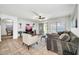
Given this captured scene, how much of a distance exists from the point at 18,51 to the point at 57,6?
4.20 feet

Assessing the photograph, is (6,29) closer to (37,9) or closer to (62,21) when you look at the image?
(37,9)

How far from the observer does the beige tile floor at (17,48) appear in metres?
1.95

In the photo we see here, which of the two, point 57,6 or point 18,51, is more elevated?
point 57,6

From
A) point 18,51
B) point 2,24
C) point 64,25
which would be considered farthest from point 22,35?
point 64,25

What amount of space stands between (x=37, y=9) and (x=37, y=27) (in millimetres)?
388

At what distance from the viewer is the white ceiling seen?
1.92 m

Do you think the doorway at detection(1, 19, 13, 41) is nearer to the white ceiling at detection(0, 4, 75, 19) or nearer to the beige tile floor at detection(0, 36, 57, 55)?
the beige tile floor at detection(0, 36, 57, 55)

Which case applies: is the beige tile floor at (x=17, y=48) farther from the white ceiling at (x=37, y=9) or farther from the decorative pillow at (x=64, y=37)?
the white ceiling at (x=37, y=9)

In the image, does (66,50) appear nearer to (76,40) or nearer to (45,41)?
(76,40)

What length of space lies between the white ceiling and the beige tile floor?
22.1 inches

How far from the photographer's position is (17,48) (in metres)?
1.96

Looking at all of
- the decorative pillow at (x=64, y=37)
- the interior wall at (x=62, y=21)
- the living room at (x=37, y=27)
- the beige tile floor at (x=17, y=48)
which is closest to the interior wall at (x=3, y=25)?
the living room at (x=37, y=27)

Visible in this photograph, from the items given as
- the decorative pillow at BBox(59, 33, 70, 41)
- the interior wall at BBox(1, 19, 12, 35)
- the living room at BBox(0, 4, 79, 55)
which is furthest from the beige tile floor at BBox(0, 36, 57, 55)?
the decorative pillow at BBox(59, 33, 70, 41)
